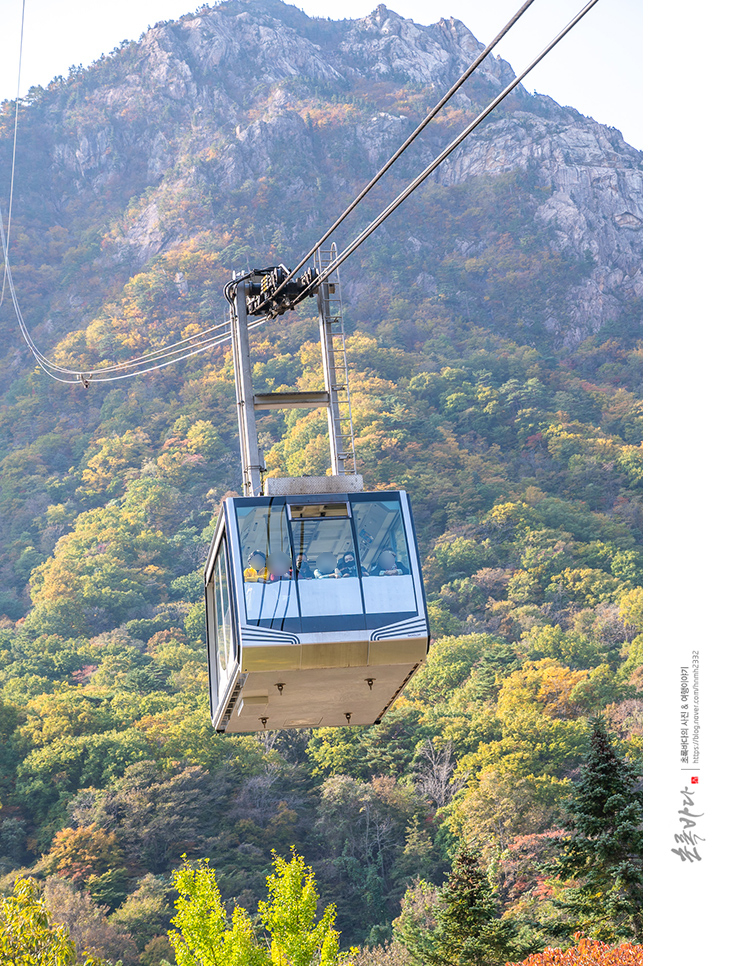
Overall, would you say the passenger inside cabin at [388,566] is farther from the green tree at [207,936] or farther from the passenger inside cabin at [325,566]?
the green tree at [207,936]

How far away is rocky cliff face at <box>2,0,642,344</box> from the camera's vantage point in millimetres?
89062

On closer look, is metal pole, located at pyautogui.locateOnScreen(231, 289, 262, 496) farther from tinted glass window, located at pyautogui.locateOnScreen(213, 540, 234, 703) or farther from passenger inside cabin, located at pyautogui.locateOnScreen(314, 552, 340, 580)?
passenger inside cabin, located at pyautogui.locateOnScreen(314, 552, 340, 580)

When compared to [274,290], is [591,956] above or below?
below

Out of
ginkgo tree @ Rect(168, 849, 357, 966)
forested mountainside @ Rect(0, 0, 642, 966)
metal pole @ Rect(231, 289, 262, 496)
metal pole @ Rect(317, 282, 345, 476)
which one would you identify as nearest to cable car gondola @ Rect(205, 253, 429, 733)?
metal pole @ Rect(231, 289, 262, 496)

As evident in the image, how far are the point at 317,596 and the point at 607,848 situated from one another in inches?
816

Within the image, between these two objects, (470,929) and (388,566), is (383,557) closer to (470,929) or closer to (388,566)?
(388,566)

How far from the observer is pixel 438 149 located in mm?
95375

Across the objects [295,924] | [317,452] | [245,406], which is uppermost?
[245,406]

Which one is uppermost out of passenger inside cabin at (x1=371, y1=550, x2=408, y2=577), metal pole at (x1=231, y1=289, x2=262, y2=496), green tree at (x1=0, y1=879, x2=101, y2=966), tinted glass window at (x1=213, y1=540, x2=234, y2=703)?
metal pole at (x1=231, y1=289, x2=262, y2=496)

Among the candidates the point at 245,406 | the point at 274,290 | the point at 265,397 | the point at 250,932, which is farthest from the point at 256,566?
the point at 250,932

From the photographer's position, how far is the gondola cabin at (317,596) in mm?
9719

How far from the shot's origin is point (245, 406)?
11984mm

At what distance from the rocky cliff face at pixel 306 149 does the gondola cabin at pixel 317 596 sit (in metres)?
71.2

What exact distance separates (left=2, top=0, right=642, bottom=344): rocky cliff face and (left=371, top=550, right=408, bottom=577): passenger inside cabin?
71.2 metres
